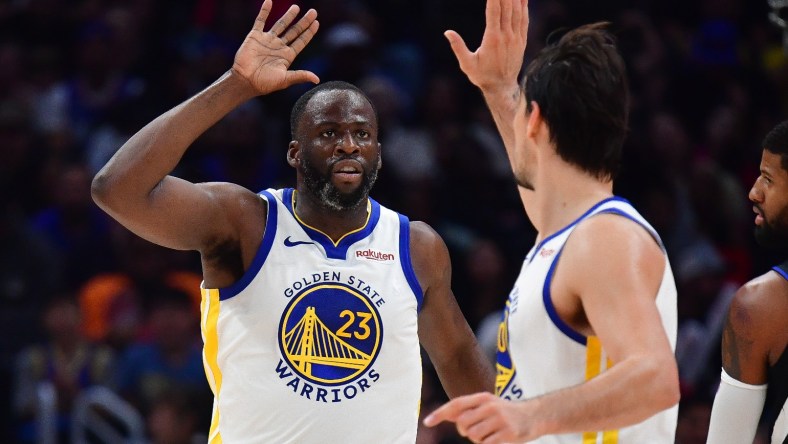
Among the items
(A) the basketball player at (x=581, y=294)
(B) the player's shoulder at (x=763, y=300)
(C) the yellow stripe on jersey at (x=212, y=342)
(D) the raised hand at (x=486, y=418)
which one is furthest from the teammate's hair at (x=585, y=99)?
(C) the yellow stripe on jersey at (x=212, y=342)

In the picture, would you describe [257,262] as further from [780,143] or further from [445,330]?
[780,143]

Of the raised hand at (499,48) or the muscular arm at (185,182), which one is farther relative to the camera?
the raised hand at (499,48)

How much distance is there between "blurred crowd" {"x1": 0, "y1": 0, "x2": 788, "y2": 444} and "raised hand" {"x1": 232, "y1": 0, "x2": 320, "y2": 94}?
3132 millimetres

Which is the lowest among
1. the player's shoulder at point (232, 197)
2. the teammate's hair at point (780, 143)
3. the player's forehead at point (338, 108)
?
the teammate's hair at point (780, 143)

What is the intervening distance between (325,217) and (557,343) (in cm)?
167

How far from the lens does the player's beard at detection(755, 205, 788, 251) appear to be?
164 inches

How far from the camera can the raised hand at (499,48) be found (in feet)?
14.2

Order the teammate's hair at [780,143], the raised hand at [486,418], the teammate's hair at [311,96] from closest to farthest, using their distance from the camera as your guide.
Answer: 1. the raised hand at [486,418]
2. the teammate's hair at [780,143]
3. the teammate's hair at [311,96]

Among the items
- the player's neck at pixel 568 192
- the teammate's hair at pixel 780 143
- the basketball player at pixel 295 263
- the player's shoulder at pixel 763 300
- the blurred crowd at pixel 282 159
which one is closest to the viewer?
the player's neck at pixel 568 192

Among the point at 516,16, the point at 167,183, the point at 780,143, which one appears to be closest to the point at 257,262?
the point at 167,183

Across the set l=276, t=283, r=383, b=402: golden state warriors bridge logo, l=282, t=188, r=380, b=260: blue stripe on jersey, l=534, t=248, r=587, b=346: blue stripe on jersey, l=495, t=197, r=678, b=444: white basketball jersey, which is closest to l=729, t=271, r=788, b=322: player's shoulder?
l=495, t=197, r=678, b=444: white basketball jersey

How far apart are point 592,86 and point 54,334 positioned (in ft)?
18.2

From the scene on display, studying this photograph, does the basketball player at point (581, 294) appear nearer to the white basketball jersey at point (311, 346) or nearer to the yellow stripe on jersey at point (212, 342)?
the white basketball jersey at point (311, 346)

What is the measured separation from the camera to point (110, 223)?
8656mm
